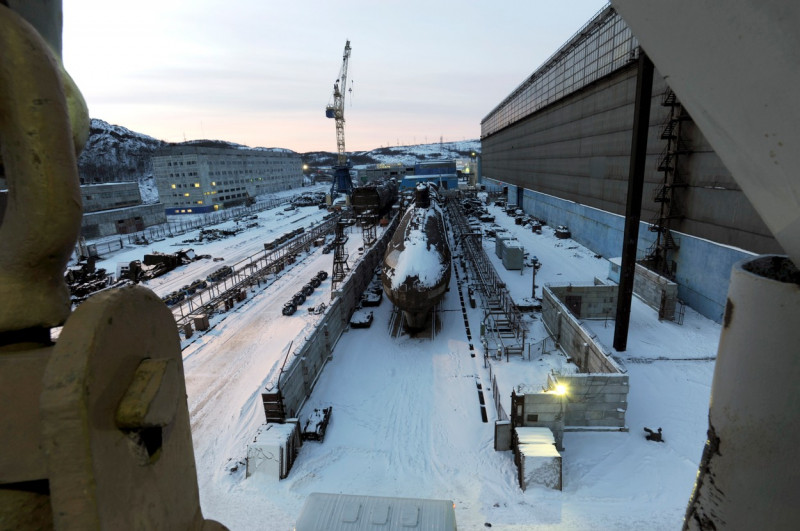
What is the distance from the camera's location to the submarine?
20859 mm

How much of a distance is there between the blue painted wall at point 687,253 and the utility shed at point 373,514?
16.1 m

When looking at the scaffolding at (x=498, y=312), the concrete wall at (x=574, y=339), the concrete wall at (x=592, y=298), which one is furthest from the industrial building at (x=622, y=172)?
the scaffolding at (x=498, y=312)

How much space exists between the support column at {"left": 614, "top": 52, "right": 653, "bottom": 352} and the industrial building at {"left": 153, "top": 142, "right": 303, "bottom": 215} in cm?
8922

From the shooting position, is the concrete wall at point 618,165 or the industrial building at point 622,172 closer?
the concrete wall at point 618,165

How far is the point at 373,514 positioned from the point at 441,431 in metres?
5.10

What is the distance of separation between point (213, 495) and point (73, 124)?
13.4 m

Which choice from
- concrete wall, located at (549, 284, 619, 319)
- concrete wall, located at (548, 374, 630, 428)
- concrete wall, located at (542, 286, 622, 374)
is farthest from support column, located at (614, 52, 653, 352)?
concrete wall, located at (548, 374, 630, 428)

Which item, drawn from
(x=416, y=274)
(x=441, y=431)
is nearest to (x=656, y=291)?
(x=416, y=274)

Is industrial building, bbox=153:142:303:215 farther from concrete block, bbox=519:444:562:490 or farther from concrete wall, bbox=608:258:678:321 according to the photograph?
concrete block, bbox=519:444:562:490

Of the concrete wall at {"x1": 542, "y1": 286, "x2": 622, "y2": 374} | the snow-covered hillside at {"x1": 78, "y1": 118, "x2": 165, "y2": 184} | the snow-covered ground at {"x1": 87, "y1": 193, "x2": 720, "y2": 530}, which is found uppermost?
the snow-covered hillside at {"x1": 78, "y1": 118, "x2": 165, "y2": 184}

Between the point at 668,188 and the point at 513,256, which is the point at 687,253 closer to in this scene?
the point at 668,188

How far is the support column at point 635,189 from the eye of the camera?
1655cm

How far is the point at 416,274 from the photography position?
21.2 meters

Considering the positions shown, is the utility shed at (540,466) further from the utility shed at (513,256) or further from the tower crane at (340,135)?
the tower crane at (340,135)
